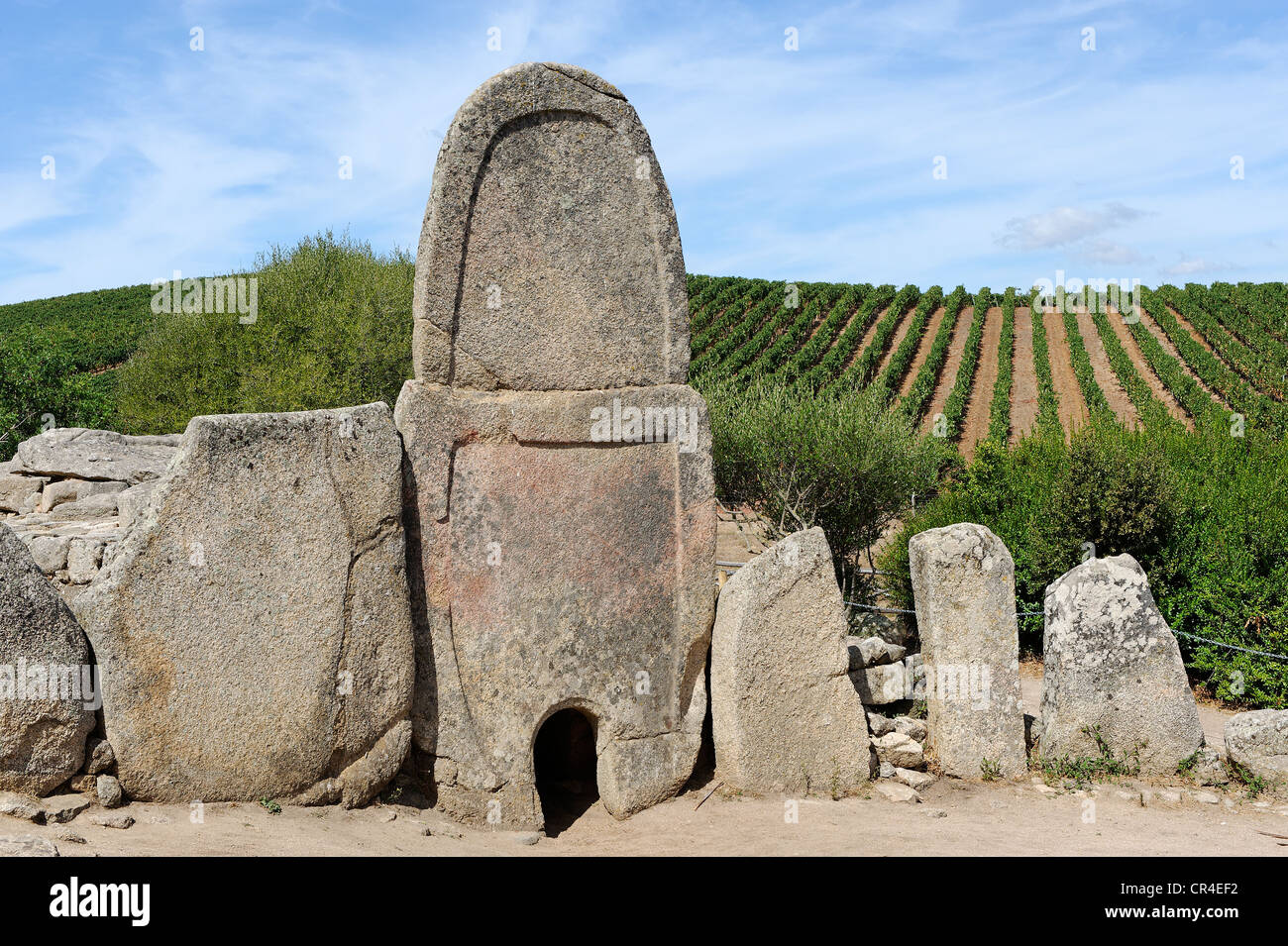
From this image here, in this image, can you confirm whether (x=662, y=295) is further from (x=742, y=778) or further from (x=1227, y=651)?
(x=1227, y=651)

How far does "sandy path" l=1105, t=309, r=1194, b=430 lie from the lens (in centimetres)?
3828

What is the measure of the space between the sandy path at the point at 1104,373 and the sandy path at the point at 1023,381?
95.3 inches

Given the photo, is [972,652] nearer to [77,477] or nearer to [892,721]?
[892,721]

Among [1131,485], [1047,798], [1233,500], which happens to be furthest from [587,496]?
[1233,500]

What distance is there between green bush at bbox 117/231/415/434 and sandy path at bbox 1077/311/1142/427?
23987mm

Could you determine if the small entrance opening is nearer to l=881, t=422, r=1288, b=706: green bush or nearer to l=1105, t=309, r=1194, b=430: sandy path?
l=881, t=422, r=1288, b=706: green bush

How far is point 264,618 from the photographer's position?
5.82m

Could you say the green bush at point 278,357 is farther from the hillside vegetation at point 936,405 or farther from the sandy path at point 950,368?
the sandy path at point 950,368

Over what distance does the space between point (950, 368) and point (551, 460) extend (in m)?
42.9

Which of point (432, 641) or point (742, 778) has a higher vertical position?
point (432, 641)

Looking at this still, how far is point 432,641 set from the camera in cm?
661

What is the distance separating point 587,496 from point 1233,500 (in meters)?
10.7

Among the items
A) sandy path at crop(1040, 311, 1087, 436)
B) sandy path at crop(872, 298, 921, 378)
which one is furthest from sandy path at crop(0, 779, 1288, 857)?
sandy path at crop(872, 298, 921, 378)

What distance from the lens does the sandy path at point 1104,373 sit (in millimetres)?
38341
